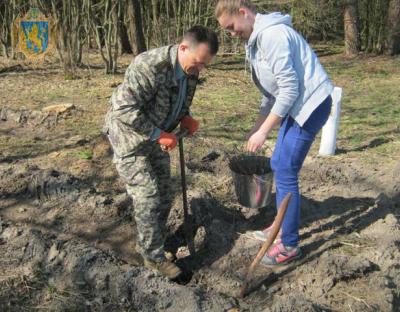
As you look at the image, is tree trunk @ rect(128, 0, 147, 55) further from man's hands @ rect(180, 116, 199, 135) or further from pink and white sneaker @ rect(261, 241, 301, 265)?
pink and white sneaker @ rect(261, 241, 301, 265)

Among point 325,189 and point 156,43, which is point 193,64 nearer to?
point 325,189

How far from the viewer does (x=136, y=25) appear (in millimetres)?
11586

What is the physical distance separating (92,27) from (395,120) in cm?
660

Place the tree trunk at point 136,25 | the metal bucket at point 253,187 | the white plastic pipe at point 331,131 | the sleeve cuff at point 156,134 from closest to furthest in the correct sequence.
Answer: the sleeve cuff at point 156,134, the metal bucket at point 253,187, the white plastic pipe at point 331,131, the tree trunk at point 136,25

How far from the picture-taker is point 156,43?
474 inches

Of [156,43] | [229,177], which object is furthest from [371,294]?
[156,43]

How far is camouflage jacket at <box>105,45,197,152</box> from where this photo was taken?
305cm

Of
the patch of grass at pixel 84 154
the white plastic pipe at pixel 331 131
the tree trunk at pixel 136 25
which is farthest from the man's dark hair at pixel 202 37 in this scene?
the tree trunk at pixel 136 25

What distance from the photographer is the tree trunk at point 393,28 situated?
12.7 metres

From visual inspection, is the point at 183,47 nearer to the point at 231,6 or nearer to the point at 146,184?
the point at 231,6

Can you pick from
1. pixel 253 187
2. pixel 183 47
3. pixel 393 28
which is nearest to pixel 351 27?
pixel 393 28

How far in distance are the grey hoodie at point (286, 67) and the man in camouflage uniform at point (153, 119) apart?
0.29 meters

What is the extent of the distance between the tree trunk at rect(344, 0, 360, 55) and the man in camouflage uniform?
1076 centimetres

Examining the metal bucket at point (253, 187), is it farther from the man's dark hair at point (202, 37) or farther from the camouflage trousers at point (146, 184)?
the man's dark hair at point (202, 37)
